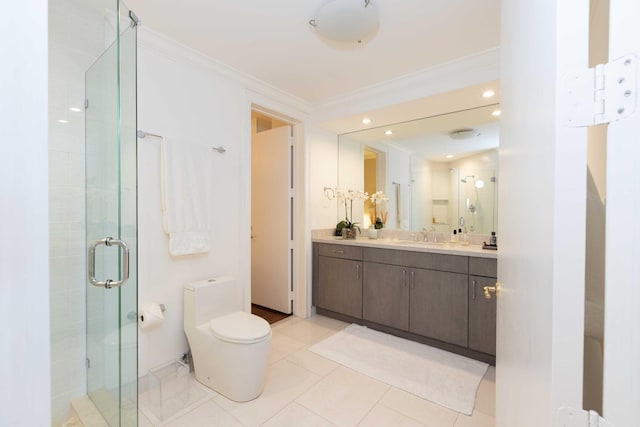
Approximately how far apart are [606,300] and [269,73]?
2.66 metres

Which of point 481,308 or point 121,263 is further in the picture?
point 481,308

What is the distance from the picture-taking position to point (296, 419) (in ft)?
5.34

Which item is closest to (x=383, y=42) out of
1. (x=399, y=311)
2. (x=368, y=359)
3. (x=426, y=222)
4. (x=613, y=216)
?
(x=426, y=222)

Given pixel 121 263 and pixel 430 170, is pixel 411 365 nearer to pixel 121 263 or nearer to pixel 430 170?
pixel 430 170

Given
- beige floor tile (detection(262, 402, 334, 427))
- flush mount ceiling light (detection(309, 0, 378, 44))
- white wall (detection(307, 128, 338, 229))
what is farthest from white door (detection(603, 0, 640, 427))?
white wall (detection(307, 128, 338, 229))

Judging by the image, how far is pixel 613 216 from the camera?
16.7 inches

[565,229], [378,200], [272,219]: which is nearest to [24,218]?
[565,229]

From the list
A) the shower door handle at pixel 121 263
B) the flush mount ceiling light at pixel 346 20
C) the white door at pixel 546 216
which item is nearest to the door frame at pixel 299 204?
the flush mount ceiling light at pixel 346 20

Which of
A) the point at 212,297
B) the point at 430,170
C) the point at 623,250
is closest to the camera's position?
the point at 623,250

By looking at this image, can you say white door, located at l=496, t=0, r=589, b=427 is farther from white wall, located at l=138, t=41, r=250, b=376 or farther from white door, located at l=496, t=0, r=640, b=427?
white wall, located at l=138, t=41, r=250, b=376

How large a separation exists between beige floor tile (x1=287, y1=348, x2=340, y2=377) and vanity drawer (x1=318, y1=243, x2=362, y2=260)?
3.42ft

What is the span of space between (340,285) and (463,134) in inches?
81.5

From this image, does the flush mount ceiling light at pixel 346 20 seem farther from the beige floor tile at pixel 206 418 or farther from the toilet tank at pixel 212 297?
the beige floor tile at pixel 206 418

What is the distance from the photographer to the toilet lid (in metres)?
1.77
